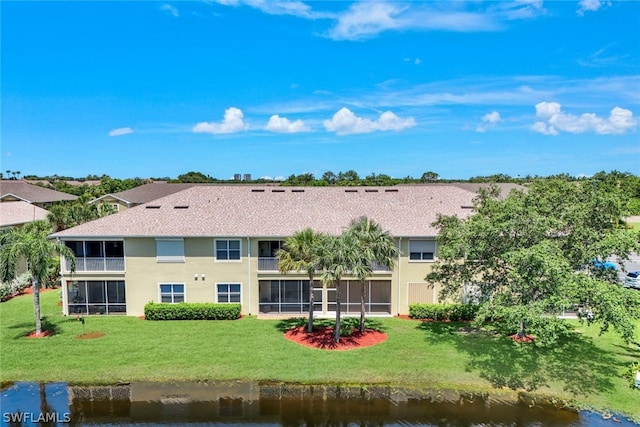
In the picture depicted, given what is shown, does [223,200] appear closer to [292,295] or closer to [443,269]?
[292,295]

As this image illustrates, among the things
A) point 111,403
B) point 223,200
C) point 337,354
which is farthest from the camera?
point 223,200

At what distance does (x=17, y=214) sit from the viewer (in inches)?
1617

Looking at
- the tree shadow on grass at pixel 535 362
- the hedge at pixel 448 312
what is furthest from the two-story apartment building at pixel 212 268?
the tree shadow on grass at pixel 535 362

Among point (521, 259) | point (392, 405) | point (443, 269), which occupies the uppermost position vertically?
point (521, 259)

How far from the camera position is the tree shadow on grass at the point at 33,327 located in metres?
21.7

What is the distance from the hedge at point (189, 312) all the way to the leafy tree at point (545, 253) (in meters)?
11.8

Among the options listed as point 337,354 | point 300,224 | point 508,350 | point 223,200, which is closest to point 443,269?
point 508,350

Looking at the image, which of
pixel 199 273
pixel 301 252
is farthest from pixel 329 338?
pixel 199 273

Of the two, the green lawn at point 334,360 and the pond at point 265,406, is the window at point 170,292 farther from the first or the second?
the pond at point 265,406

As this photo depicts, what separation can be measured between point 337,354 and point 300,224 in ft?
30.3

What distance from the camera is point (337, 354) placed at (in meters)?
19.3

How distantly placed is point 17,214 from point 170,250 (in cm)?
2657

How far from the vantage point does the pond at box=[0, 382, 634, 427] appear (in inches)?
566

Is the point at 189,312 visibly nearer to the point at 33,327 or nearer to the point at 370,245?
the point at 33,327
